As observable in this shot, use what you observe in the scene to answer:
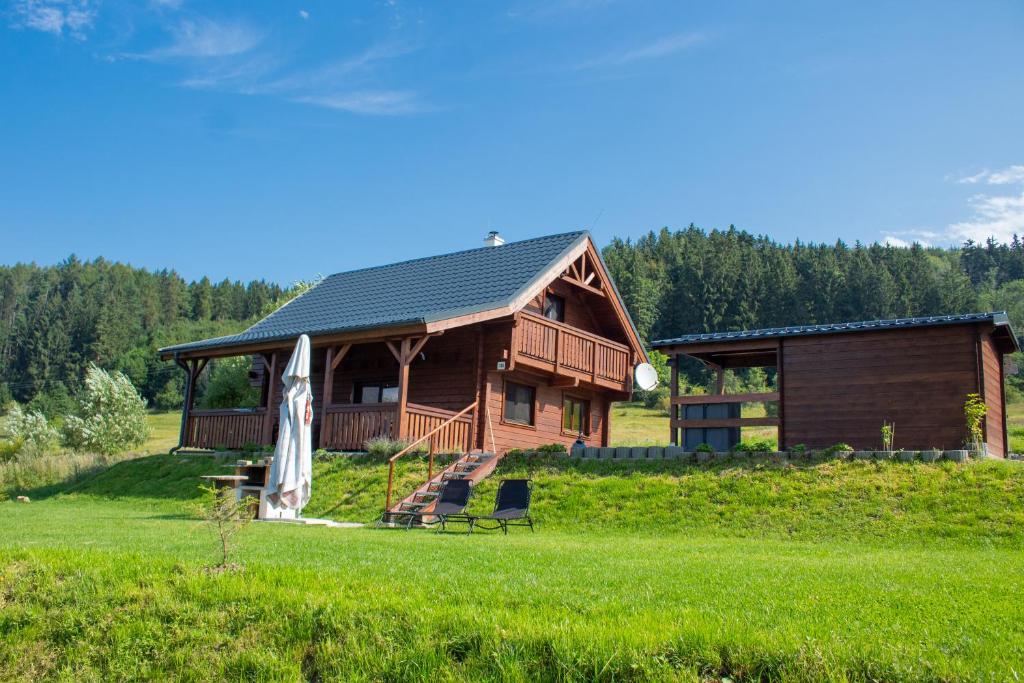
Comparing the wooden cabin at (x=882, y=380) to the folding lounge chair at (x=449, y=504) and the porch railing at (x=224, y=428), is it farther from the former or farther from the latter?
the porch railing at (x=224, y=428)

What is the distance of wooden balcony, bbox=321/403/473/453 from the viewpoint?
18.4 meters

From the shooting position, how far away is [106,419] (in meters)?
36.3

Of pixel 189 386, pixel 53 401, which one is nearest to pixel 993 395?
pixel 189 386

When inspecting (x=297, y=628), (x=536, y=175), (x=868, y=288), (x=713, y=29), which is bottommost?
(x=297, y=628)

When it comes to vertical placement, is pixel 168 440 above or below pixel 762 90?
below

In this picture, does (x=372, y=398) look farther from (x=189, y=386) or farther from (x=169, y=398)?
(x=169, y=398)

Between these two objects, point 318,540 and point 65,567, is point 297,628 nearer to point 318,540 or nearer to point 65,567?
point 65,567

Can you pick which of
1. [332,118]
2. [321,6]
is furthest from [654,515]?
[332,118]

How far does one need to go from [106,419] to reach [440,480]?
26.2 m

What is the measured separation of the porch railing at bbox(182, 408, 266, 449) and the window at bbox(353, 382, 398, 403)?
260 cm

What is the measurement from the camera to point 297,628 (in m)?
6.77

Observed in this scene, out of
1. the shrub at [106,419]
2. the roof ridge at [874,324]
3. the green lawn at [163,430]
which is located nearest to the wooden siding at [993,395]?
the roof ridge at [874,324]

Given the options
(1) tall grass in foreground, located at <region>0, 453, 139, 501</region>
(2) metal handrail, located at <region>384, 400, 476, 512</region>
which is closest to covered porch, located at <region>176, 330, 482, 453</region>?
(2) metal handrail, located at <region>384, 400, 476, 512</region>

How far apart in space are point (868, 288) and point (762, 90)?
58.1 meters
